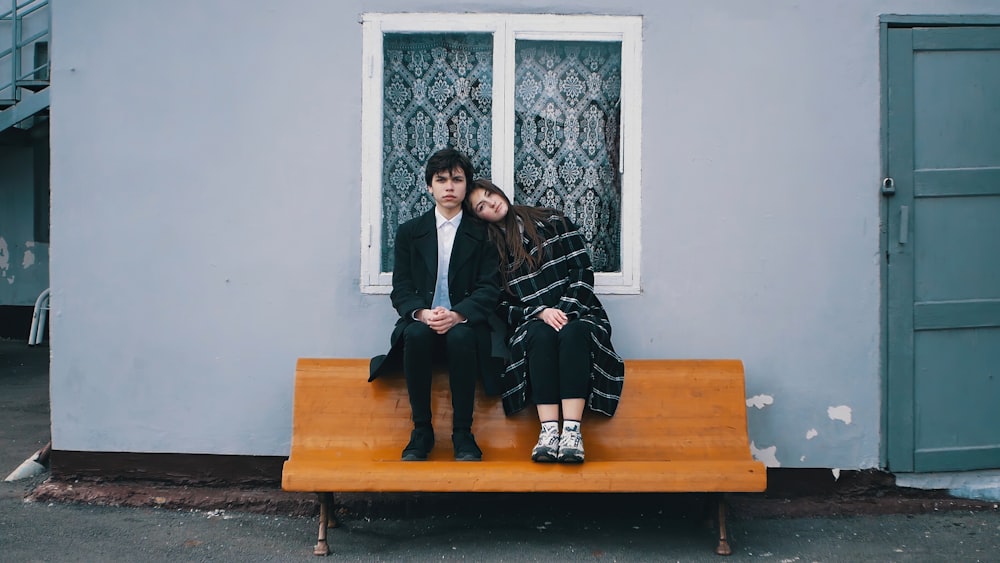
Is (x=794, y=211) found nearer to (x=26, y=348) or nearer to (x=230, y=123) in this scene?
(x=230, y=123)

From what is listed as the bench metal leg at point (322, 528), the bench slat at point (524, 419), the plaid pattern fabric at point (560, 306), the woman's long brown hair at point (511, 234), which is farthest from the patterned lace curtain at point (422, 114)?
the bench metal leg at point (322, 528)

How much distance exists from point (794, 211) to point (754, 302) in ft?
1.61

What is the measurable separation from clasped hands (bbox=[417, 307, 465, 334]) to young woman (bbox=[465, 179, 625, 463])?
291 mm

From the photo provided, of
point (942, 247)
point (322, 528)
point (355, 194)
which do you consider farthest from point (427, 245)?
point (942, 247)

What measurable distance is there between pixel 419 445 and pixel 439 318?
1.81 ft

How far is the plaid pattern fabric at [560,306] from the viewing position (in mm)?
3729

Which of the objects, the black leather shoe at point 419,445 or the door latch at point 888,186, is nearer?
the black leather shoe at point 419,445

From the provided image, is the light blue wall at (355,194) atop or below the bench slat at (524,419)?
atop

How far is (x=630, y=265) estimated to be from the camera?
417cm

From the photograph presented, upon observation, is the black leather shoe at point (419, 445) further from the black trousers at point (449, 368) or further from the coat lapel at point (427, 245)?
the coat lapel at point (427, 245)

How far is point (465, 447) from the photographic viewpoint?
360 cm

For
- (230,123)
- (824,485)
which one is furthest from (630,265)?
(230,123)

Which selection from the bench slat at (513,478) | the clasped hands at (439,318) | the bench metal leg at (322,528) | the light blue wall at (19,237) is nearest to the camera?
the bench slat at (513,478)

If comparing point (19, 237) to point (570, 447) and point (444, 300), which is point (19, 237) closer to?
point (444, 300)
